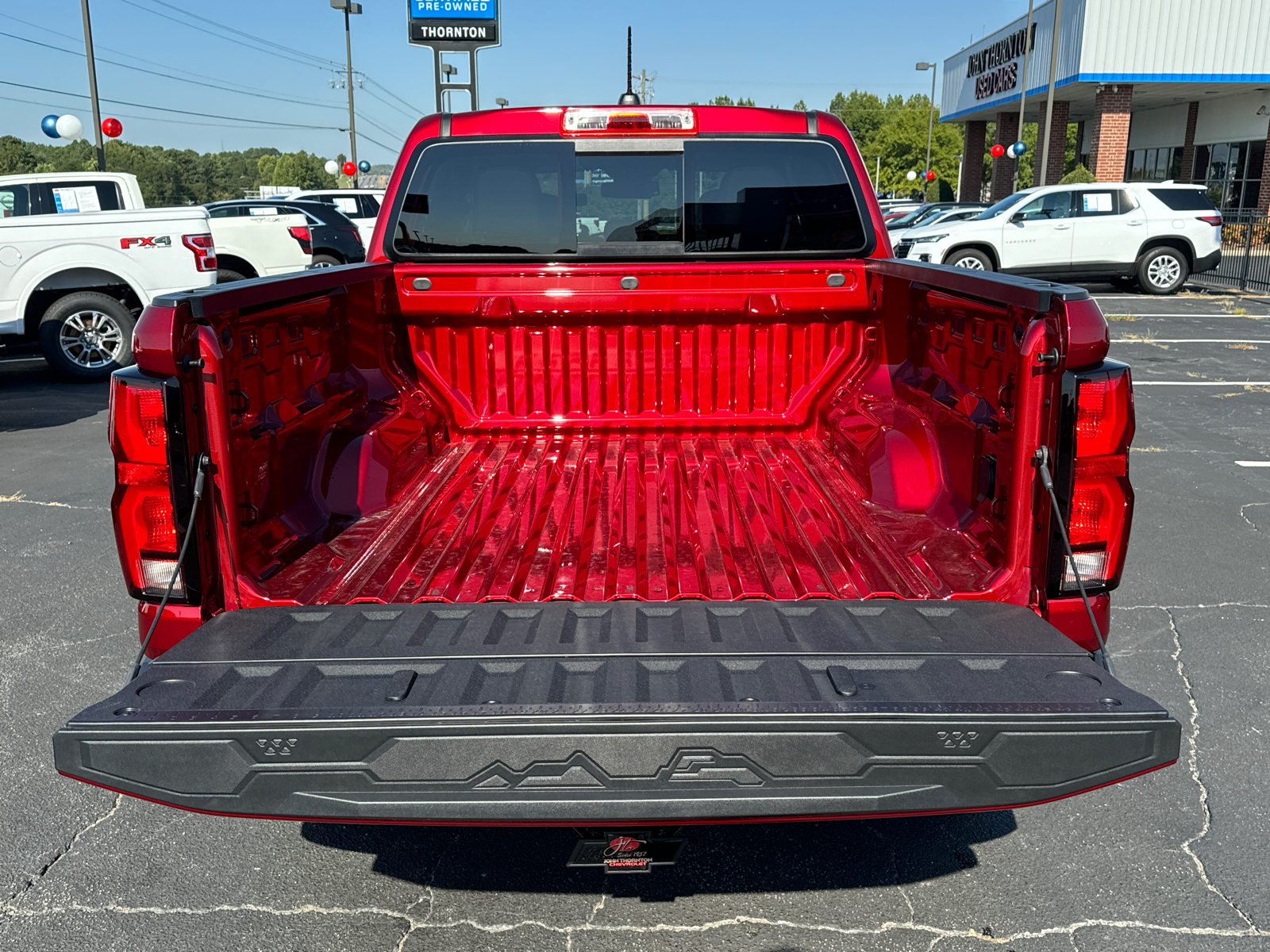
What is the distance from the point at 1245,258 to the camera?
19656 millimetres

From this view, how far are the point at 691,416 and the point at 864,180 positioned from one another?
1.23m

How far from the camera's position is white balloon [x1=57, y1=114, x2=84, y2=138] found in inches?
835

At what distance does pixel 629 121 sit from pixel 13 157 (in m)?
105

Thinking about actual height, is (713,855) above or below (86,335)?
below

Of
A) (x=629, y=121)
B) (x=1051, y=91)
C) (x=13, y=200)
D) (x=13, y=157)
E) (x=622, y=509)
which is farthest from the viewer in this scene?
(x=13, y=157)

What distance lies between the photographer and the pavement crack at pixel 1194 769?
110 inches

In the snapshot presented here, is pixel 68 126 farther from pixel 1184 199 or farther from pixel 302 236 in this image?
pixel 1184 199

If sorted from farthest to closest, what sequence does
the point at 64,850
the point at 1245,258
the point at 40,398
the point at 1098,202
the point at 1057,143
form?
the point at 1057,143
the point at 1245,258
the point at 1098,202
the point at 40,398
the point at 64,850

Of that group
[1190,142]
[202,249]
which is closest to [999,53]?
[1190,142]

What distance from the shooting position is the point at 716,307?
4258 millimetres

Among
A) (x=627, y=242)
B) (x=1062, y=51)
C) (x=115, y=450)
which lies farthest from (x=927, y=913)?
(x=1062, y=51)

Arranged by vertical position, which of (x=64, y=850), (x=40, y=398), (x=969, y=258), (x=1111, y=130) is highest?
(x=1111, y=130)

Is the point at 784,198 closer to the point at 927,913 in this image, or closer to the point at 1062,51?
the point at 927,913

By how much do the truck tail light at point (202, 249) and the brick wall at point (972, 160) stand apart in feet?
117
